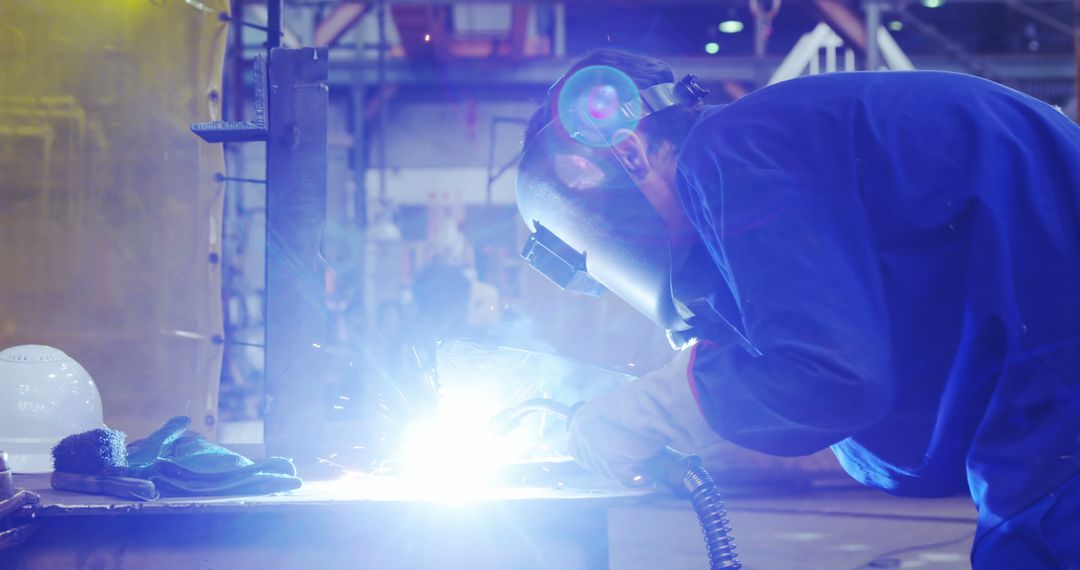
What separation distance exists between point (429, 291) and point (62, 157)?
3.65 metres

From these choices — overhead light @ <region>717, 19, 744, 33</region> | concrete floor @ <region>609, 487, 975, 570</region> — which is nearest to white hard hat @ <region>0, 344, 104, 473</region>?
concrete floor @ <region>609, 487, 975, 570</region>

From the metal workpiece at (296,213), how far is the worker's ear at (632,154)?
937 millimetres

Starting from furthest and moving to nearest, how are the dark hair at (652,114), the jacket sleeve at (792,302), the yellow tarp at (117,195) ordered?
1. the yellow tarp at (117,195)
2. the dark hair at (652,114)
3. the jacket sleeve at (792,302)

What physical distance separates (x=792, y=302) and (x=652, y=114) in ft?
1.43

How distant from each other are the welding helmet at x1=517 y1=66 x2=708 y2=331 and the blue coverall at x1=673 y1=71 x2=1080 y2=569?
7.5 inches

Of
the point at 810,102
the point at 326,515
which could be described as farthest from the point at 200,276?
the point at 810,102

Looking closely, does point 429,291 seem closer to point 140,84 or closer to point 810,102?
point 140,84

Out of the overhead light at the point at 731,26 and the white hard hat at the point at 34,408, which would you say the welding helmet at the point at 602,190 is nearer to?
the white hard hat at the point at 34,408

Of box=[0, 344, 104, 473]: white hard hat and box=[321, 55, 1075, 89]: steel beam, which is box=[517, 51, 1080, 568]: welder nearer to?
box=[0, 344, 104, 473]: white hard hat

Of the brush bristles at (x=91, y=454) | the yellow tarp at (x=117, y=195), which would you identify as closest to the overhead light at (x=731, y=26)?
the yellow tarp at (x=117, y=195)

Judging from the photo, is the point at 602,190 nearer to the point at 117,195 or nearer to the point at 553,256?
the point at 553,256

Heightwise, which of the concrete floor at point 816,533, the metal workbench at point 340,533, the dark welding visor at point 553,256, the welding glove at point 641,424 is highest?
the dark welding visor at point 553,256

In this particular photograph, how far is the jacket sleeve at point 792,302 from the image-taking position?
1.08 m

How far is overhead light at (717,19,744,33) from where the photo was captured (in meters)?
15.3
